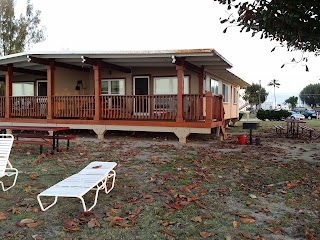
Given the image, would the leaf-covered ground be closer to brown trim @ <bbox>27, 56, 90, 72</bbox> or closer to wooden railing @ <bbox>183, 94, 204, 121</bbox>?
wooden railing @ <bbox>183, 94, 204, 121</bbox>

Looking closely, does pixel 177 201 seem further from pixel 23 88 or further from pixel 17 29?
pixel 17 29

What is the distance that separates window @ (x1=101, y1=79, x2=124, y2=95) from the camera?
1550 centimetres

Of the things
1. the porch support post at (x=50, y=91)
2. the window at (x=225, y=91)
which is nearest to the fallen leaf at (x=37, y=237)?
the porch support post at (x=50, y=91)

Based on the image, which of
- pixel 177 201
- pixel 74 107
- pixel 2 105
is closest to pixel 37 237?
pixel 177 201

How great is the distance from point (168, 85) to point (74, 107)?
14.7 ft

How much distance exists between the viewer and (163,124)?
11.5 m

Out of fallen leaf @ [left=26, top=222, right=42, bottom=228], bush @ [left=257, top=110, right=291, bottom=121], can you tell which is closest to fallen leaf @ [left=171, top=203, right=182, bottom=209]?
fallen leaf @ [left=26, top=222, right=42, bottom=228]

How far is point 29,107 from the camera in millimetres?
13906

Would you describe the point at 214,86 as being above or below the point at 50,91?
above

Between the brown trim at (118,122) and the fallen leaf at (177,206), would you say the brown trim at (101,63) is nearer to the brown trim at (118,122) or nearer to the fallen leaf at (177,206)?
the brown trim at (118,122)

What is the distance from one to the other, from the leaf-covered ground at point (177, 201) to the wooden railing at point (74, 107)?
5.07 m

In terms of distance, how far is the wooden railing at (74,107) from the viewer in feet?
41.9

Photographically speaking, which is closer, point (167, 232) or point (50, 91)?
point (167, 232)

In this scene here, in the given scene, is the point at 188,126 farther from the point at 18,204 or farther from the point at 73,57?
the point at 18,204
